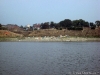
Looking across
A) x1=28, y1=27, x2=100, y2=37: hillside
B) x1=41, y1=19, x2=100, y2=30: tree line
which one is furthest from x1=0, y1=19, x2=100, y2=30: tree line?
x1=28, y1=27, x2=100, y2=37: hillside

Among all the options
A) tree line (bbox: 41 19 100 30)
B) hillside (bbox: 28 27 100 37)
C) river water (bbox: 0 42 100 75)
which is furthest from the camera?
tree line (bbox: 41 19 100 30)

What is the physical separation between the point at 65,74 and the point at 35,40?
54844 mm

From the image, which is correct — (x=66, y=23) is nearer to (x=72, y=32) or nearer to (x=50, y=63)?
(x=72, y=32)

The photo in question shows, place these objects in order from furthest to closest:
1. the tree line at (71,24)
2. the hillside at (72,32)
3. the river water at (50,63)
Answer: the tree line at (71,24)
the hillside at (72,32)
the river water at (50,63)

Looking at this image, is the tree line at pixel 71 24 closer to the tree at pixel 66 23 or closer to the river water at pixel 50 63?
the tree at pixel 66 23

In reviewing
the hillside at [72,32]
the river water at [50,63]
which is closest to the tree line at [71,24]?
the hillside at [72,32]

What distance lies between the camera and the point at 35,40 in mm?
67438

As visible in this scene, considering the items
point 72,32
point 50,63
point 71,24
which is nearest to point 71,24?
point 71,24

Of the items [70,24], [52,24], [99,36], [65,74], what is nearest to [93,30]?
[99,36]

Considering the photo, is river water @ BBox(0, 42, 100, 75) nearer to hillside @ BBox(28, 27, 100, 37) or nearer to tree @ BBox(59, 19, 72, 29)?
hillside @ BBox(28, 27, 100, 37)

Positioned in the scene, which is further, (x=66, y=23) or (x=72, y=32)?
(x=66, y=23)

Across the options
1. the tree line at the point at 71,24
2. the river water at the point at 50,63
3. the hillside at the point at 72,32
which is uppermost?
the tree line at the point at 71,24

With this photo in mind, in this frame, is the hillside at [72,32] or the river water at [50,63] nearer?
the river water at [50,63]

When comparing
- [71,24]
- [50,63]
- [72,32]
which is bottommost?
[50,63]
